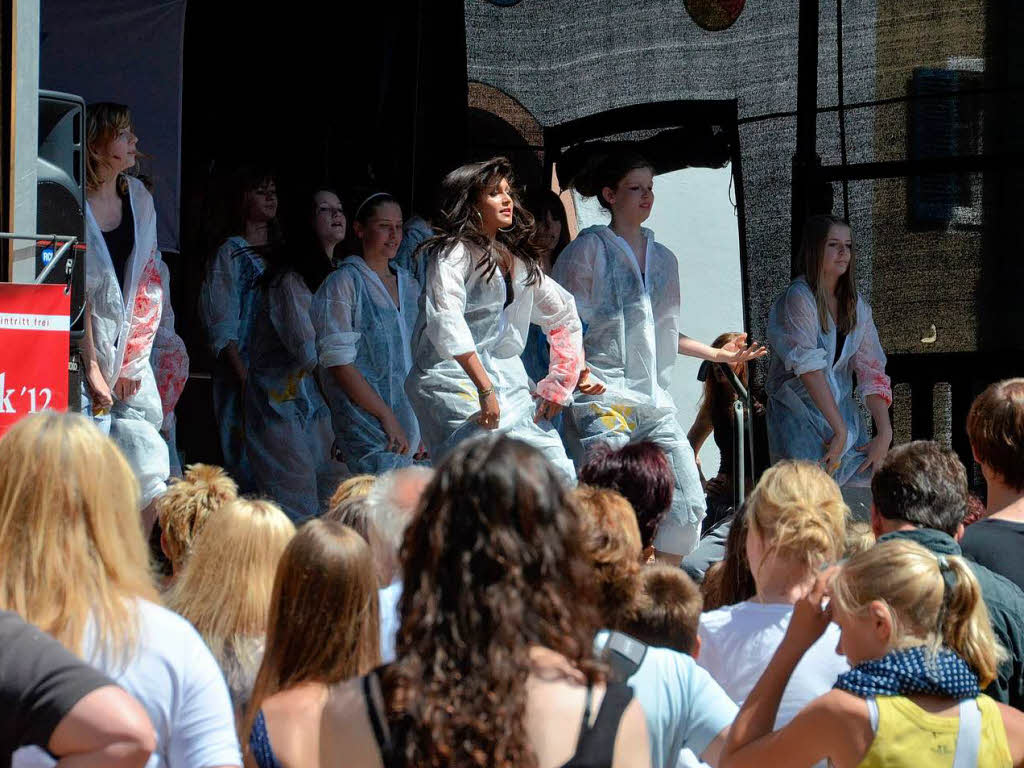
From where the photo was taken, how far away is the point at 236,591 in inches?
102

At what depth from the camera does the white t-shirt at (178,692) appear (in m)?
1.95

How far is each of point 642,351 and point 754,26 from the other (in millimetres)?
1844

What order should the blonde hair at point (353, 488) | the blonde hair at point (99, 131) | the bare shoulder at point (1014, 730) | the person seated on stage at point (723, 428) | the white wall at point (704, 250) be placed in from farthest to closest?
1. the white wall at point (704, 250)
2. the person seated on stage at point (723, 428)
3. the blonde hair at point (99, 131)
4. the blonde hair at point (353, 488)
5. the bare shoulder at point (1014, 730)

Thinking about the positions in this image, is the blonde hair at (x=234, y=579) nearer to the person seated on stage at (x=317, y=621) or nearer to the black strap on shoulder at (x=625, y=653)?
the person seated on stage at (x=317, y=621)

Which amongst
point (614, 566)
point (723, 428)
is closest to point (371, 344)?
point (723, 428)

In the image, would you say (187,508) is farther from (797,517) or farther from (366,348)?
(366,348)

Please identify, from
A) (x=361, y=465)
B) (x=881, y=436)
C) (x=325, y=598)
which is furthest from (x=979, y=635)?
(x=881, y=436)

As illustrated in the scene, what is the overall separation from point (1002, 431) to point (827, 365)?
2712 millimetres

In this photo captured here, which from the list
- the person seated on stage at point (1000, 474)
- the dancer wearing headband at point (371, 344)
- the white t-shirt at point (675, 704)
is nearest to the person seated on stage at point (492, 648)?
the white t-shirt at point (675, 704)

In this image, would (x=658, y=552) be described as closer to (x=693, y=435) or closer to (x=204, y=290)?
(x=693, y=435)

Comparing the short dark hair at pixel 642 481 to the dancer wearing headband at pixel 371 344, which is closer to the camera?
the short dark hair at pixel 642 481

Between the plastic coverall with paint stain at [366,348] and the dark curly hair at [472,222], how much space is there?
1.83ft

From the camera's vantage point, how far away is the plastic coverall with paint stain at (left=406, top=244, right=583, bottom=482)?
15.7 feet

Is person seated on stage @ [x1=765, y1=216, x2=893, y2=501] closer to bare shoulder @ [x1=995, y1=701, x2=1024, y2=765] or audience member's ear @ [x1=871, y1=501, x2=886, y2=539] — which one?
audience member's ear @ [x1=871, y1=501, x2=886, y2=539]
